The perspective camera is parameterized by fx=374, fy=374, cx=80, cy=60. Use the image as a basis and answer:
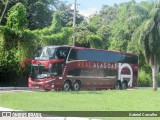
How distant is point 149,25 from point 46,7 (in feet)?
83.9

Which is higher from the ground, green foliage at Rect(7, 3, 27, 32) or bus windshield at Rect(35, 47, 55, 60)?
green foliage at Rect(7, 3, 27, 32)

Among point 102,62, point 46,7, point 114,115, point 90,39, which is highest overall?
point 46,7

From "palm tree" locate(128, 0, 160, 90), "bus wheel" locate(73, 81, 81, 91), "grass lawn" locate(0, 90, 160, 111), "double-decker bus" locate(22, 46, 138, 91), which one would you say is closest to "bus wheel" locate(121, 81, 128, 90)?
"double-decker bus" locate(22, 46, 138, 91)

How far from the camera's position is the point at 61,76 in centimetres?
2747

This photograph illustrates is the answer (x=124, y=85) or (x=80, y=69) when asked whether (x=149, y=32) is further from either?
(x=124, y=85)

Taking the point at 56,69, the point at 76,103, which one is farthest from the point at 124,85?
the point at 76,103

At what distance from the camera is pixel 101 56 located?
3106cm

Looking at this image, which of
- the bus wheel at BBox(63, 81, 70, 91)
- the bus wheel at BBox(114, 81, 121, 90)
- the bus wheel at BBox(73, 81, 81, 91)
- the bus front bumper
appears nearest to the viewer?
the bus front bumper

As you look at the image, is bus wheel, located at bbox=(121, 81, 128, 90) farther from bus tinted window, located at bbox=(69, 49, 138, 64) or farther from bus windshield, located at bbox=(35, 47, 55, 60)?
bus windshield, located at bbox=(35, 47, 55, 60)

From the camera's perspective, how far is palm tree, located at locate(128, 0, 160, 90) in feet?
94.3

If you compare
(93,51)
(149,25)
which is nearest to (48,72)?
(93,51)

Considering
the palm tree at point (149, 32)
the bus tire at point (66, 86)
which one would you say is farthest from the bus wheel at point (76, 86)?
the palm tree at point (149, 32)

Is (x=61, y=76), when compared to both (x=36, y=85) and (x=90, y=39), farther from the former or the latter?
(x=90, y=39)

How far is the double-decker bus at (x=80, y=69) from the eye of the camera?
88.5 ft
